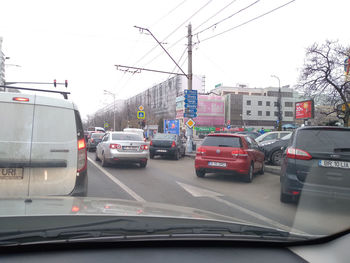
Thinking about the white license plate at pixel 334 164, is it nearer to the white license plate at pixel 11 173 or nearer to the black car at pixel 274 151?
the white license plate at pixel 11 173

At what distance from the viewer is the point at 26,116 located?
398 centimetres

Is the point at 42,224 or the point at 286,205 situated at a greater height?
the point at 42,224

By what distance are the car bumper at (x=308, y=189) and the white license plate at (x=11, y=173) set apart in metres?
4.82

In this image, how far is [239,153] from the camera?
873cm

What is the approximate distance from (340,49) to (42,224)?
804 inches

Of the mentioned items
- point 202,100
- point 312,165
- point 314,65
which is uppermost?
point 202,100

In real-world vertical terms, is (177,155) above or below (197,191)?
above

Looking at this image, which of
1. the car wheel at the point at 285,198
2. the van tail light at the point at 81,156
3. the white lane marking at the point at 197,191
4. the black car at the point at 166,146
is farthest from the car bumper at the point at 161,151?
the van tail light at the point at 81,156

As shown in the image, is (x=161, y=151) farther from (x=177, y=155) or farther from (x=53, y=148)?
(x=53, y=148)

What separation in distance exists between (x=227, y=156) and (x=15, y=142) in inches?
247

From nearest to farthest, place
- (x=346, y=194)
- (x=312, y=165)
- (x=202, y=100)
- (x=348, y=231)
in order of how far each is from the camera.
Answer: (x=348, y=231), (x=346, y=194), (x=312, y=165), (x=202, y=100)

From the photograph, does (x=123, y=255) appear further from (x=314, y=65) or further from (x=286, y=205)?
(x=314, y=65)

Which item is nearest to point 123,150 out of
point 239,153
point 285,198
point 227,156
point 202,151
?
point 202,151

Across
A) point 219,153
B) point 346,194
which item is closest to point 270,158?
point 219,153
